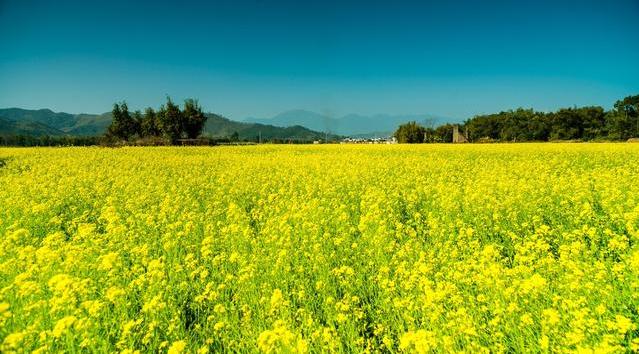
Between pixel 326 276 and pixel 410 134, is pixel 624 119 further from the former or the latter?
pixel 326 276

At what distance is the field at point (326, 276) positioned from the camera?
141 inches

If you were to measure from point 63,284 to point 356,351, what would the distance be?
300cm

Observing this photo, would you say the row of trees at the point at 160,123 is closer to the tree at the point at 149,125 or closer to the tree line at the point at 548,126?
the tree at the point at 149,125

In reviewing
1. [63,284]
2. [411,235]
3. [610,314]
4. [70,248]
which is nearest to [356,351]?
[610,314]

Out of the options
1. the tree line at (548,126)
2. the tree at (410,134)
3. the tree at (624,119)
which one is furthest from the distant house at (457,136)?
the tree at (624,119)

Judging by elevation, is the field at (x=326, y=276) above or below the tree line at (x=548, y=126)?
below

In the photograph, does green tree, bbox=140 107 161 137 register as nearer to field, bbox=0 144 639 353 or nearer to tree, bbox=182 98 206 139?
tree, bbox=182 98 206 139

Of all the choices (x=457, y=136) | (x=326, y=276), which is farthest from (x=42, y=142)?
(x=457, y=136)

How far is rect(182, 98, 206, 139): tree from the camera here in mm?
62656

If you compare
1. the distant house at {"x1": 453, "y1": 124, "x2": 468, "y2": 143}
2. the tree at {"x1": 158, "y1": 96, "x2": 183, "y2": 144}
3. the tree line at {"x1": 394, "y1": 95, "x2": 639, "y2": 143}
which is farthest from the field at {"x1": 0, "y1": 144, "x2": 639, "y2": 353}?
the distant house at {"x1": 453, "y1": 124, "x2": 468, "y2": 143}

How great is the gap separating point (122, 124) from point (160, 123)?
11509mm

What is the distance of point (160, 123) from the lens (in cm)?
6109

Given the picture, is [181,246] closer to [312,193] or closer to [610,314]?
[312,193]

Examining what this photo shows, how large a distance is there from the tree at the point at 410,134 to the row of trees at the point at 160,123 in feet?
147
